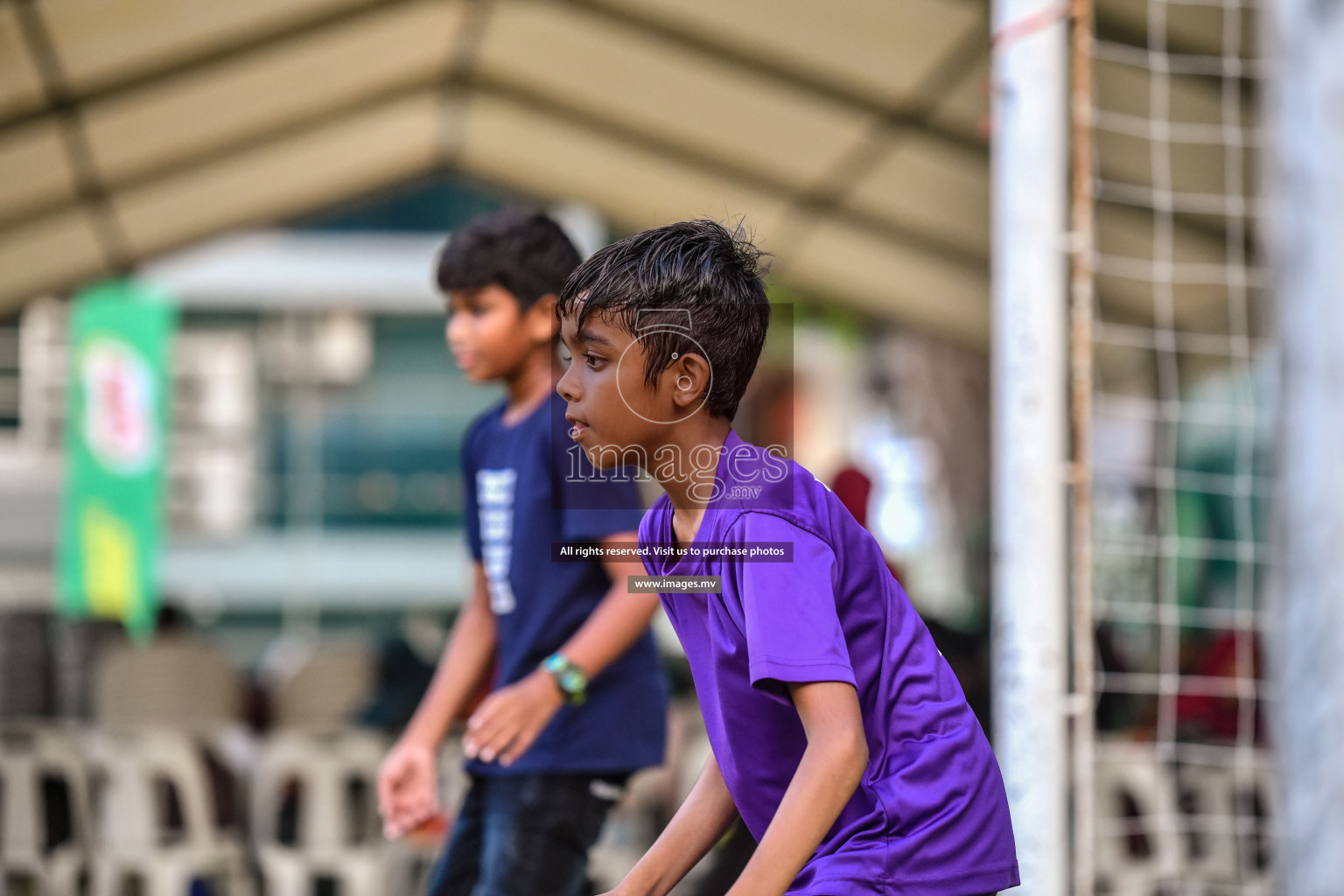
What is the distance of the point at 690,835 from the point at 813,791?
320 millimetres

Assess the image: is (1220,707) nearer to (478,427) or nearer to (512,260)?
(478,427)

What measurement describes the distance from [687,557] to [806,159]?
5232 millimetres

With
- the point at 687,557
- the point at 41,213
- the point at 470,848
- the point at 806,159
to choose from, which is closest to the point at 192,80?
the point at 41,213

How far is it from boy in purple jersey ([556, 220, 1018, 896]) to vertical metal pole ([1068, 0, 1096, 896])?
5.07 ft

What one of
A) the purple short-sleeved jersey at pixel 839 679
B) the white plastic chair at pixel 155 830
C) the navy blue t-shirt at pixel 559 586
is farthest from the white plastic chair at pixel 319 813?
the purple short-sleeved jersey at pixel 839 679

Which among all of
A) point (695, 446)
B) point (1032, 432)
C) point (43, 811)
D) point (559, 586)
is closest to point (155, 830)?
point (43, 811)

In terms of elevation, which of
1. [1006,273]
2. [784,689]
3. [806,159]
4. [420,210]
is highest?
[420,210]

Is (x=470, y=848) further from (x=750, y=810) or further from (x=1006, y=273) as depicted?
(x=1006, y=273)

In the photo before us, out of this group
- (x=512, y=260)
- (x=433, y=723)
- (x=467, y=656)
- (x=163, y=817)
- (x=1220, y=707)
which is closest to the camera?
(x=512, y=260)

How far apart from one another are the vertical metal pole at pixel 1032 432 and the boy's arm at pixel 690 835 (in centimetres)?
139

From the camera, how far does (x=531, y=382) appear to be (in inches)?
98.7

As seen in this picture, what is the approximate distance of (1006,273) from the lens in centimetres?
311

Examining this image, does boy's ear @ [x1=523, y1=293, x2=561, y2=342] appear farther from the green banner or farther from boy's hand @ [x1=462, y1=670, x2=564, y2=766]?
the green banner

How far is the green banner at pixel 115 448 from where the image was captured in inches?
346
